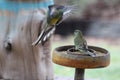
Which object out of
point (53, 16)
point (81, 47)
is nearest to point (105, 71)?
point (81, 47)

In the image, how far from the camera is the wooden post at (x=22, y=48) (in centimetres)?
204

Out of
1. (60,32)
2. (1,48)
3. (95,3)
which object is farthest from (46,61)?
(95,3)

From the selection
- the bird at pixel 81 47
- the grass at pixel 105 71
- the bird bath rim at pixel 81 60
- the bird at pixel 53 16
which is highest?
the bird at pixel 53 16

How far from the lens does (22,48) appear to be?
205cm

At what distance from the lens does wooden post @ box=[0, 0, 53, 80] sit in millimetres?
2045

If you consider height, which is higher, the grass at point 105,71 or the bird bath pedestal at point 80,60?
the bird bath pedestal at point 80,60

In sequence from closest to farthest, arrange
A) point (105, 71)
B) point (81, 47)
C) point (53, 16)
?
point (53, 16)
point (81, 47)
point (105, 71)

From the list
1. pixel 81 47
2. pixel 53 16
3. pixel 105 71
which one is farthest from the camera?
pixel 105 71

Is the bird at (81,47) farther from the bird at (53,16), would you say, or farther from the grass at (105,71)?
the grass at (105,71)

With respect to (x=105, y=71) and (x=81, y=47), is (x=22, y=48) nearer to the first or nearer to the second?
(x=81, y=47)

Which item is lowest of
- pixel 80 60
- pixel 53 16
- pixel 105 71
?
pixel 105 71

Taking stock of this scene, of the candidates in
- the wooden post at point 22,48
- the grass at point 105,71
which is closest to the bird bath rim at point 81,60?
the wooden post at point 22,48

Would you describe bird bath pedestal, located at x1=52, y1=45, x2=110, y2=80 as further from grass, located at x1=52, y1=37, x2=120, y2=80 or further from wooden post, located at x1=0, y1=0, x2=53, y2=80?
grass, located at x1=52, y1=37, x2=120, y2=80

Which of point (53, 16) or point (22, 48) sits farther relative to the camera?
point (22, 48)
